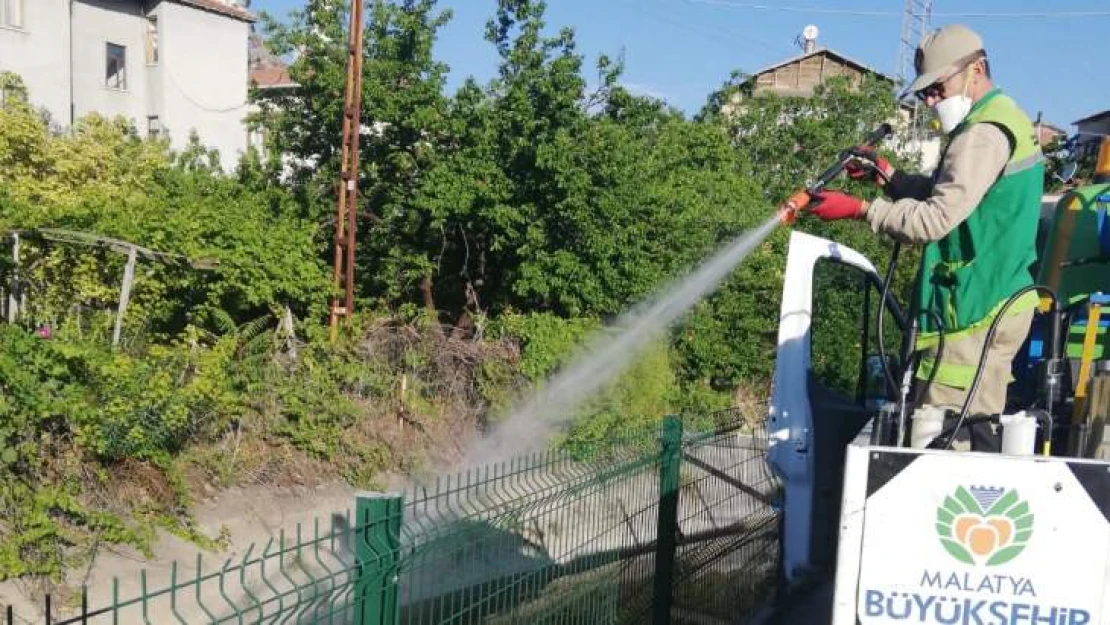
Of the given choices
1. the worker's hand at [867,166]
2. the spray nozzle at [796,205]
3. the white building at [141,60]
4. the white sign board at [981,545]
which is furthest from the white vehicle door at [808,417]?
the white building at [141,60]

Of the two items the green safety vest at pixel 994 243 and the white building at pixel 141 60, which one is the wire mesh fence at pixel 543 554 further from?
the white building at pixel 141 60

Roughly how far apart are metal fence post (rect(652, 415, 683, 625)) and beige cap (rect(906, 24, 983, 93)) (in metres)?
2.26

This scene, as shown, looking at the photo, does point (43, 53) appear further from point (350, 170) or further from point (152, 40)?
point (350, 170)

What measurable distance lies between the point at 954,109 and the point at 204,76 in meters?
28.3

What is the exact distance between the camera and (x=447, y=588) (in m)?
3.73

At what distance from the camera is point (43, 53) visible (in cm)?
2428

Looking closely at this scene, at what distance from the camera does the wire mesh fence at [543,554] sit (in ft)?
10.2

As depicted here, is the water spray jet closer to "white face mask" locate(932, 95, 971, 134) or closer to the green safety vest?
"white face mask" locate(932, 95, 971, 134)

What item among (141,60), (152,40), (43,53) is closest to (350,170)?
(43,53)

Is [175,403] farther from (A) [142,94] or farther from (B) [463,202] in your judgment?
(A) [142,94]

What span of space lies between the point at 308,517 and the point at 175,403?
1737 mm

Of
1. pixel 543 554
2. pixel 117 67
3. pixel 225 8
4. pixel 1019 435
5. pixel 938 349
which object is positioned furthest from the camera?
pixel 225 8

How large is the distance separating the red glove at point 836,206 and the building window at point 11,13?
24.7m

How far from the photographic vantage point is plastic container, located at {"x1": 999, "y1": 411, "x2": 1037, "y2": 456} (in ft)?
10.7
